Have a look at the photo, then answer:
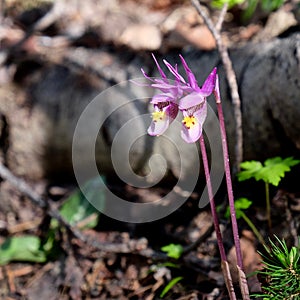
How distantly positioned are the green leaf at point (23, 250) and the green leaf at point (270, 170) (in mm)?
1273

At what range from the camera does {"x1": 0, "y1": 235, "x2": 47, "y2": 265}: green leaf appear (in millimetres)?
2664

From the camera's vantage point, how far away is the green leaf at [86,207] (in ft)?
8.92

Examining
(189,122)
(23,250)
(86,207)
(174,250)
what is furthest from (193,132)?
(23,250)

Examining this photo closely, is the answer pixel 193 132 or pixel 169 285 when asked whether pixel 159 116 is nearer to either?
pixel 193 132

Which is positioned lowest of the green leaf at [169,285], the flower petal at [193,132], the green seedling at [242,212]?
the green leaf at [169,285]

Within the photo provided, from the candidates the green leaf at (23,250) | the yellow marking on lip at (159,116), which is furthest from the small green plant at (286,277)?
the green leaf at (23,250)

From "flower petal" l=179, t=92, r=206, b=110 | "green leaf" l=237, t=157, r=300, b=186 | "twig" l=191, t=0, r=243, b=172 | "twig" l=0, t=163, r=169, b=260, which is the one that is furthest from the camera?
"twig" l=0, t=163, r=169, b=260

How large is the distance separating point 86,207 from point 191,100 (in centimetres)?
152

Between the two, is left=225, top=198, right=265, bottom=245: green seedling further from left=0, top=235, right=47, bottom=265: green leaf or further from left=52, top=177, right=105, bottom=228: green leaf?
left=0, top=235, right=47, bottom=265: green leaf

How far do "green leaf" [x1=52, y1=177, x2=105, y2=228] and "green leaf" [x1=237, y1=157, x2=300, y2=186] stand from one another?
1.01m

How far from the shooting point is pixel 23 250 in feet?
8.79

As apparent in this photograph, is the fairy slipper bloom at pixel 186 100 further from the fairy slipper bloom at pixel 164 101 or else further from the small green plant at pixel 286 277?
the small green plant at pixel 286 277

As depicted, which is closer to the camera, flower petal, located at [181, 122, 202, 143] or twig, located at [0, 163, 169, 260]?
flower petal, located at [181, 122, 202, 143]

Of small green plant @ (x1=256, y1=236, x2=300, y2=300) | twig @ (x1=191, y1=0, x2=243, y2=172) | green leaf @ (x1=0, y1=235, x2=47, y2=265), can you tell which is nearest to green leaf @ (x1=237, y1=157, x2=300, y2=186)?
twig @ (x1=191, y1=0, x2=243, y2=172)
